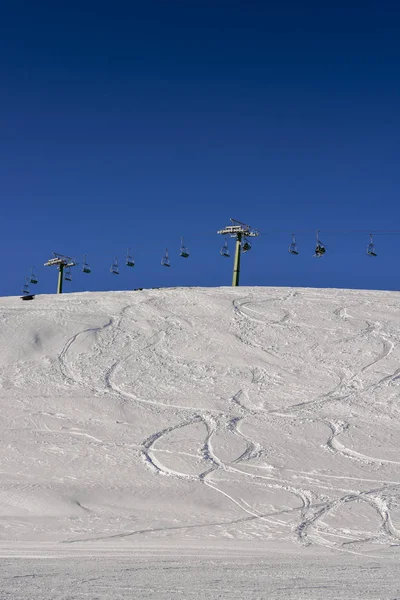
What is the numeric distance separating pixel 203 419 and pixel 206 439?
43.2 inches

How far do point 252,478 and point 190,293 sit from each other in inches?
524

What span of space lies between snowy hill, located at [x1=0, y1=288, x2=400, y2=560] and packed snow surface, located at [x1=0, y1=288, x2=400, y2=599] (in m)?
0.05

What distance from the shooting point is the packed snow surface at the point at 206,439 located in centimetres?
745

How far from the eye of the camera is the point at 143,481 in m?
11.2

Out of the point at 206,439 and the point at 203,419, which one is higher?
the point at 203,419

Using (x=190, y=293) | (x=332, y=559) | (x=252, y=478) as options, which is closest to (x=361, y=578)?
(x=332, y=559)

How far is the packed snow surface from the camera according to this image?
24.4 feet

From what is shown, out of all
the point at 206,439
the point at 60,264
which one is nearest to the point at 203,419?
the point at 206,439

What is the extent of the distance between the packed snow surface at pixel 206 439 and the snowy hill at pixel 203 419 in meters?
0.05

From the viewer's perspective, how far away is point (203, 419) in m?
14.4

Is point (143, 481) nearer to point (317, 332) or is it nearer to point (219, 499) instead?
point (219, 499)

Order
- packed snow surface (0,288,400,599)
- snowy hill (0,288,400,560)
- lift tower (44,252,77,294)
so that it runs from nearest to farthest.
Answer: packed snow surface (0,288,400,599) < snowy hill (0,288,400,560) < lift tower (44,252,77,294)

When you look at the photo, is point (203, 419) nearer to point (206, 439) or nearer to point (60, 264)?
point (206, 439)

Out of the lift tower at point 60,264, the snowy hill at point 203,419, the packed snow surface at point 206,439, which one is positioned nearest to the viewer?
the packed snow surface at point 206,439
